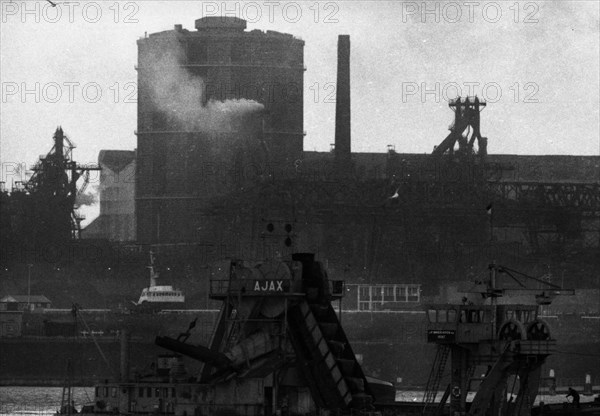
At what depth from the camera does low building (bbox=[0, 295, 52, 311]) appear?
627 feet

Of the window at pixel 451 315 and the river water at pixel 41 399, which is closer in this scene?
the window at pixel 451 315

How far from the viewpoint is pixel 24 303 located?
19362 centimetres

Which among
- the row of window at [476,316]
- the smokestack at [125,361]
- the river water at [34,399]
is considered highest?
Result: the river water at [34,399]

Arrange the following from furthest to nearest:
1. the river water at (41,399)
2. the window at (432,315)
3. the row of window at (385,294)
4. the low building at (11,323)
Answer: the row of window at (385,294)
the low building at (11,323)
the river water at (41,399)
the window at (432,315)

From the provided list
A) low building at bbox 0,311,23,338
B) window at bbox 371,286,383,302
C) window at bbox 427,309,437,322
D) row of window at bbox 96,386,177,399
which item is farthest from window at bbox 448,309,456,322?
window at bbox 371,286,383,302

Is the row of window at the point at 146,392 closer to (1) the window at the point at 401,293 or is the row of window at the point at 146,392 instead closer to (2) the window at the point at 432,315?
(2) the window at the point at 432,315

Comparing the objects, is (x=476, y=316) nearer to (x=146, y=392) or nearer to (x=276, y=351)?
(x=276, y=351)

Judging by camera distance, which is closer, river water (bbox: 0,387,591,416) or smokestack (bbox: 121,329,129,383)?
smokestack (bbox: 121,329,129,383)

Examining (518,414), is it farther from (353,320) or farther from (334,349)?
(353,320)

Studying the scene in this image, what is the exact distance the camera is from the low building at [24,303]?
191 m

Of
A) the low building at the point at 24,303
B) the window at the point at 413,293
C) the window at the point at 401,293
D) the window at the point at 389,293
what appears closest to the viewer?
the low building at the point at 24,303

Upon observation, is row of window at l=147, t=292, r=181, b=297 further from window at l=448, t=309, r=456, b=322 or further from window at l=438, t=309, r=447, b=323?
window at l=448, t=309, r=456, b=322

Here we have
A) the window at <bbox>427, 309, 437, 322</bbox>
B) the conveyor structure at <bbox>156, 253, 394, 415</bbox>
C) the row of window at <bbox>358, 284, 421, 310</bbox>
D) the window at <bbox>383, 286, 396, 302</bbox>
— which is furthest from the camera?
the window at <bbox>383, 286, 396, 302</bbox>

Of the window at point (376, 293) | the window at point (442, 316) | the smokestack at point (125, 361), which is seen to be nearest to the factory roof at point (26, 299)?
the window at point (376, 293)
